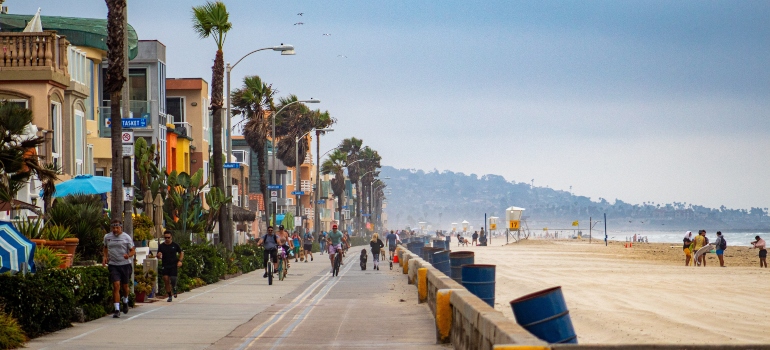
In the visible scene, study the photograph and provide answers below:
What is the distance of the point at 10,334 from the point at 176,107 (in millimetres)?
51351

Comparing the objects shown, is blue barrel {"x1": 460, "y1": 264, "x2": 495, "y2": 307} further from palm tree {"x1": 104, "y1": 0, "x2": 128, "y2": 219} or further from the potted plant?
the potted plant

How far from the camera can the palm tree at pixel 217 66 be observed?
41.3 meters

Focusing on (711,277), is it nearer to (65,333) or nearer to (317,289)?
(317,289)

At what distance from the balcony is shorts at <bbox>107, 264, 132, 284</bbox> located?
47.1 ft

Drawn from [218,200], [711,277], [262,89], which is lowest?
[711,277]

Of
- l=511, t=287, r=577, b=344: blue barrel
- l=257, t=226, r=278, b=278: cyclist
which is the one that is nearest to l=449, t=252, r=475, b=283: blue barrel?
l=257, t=226, r=278, b=278: cyclist

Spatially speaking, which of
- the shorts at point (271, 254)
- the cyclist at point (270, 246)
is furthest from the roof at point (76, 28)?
the shorts at point (271, 254)

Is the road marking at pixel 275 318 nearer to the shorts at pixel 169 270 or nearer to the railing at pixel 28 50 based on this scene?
the shorts at pixel 169 270

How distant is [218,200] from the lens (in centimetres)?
4219

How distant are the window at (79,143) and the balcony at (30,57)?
3.65 metres

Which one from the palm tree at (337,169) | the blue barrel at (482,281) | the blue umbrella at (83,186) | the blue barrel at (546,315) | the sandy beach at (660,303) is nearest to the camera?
the blue barrel at (546,315)

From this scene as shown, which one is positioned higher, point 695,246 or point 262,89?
point 262,89

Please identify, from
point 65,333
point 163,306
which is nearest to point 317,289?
point 163,306

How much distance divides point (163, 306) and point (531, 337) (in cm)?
1610
